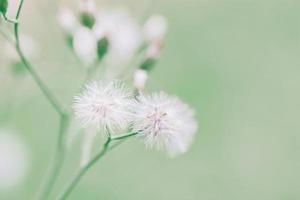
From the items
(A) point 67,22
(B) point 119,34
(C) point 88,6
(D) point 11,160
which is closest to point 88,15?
(C) point 88,6

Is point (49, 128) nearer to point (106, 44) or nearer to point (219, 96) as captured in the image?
point (219, 96)

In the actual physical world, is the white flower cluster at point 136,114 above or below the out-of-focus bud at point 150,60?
below

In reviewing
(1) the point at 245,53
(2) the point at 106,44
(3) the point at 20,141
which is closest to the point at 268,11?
(1) the point at 245,53

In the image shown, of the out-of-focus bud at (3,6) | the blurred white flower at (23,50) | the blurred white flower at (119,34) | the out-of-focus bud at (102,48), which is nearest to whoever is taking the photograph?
the out-of-focus bud at (3,6)

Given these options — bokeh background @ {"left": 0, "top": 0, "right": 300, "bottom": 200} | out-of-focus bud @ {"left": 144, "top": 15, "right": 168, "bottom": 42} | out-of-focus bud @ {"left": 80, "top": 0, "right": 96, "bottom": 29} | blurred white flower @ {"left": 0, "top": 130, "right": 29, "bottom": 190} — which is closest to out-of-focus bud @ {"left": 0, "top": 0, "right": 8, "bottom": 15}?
out-of-focus bud @ {"left": 80, "top": 0, "right": 96, "bottom": 29}

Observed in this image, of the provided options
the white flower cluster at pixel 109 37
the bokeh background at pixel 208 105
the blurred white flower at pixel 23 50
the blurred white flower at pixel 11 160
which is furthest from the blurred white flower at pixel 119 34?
the blurred white flower at pixel 11 160

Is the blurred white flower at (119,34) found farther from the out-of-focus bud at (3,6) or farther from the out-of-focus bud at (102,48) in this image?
the out-of-focus bud at (3,6)

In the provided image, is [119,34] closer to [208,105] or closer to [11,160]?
[11,160]
